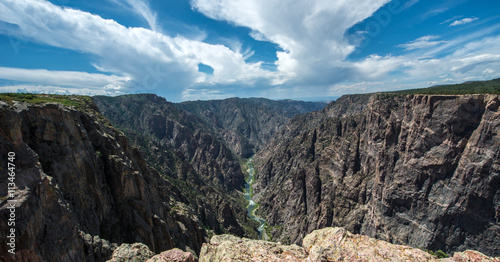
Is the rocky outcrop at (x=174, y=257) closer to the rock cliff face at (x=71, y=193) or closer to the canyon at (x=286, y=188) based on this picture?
the canyon at (x=286, y=188)

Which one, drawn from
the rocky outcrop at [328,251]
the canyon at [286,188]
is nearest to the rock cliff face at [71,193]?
the canyon at [286,188]

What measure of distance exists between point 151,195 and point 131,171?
23.3 feet

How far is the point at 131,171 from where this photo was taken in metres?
40.0

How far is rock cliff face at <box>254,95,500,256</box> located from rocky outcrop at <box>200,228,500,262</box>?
8082 cm

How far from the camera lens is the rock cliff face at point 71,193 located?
58.4 feet

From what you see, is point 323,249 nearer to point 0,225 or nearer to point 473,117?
point 0,225

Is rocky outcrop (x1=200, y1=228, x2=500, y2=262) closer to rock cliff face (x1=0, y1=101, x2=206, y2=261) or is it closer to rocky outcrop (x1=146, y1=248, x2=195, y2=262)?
rocky outcrop (x1=146, y1=248, x2=195, y2=262)

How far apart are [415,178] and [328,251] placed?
297 feet

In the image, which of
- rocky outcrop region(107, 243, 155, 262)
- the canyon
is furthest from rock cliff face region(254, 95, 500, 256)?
rocky outcrop region(107, 243, 155, 262)

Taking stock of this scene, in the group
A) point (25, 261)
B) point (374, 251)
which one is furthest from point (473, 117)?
point (25, 261)

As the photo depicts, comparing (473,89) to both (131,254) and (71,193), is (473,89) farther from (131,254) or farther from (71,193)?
(71,193)

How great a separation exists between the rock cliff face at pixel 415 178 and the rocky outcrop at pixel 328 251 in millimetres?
80818

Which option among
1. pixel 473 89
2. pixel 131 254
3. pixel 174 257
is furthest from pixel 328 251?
pixel 473 89

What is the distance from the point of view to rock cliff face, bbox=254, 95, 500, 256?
219 feet
